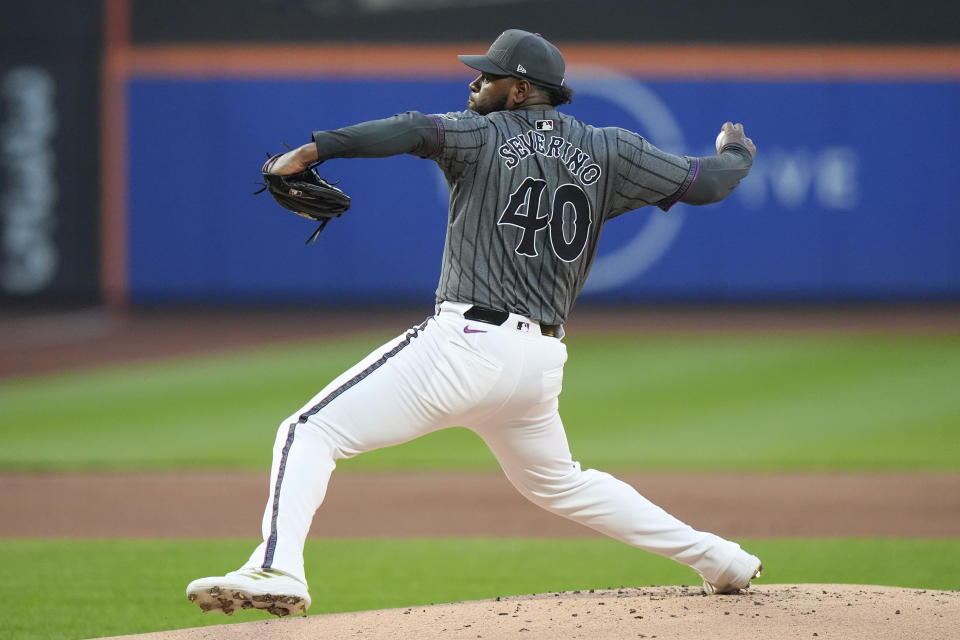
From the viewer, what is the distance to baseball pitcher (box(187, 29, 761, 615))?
3645 millimetres

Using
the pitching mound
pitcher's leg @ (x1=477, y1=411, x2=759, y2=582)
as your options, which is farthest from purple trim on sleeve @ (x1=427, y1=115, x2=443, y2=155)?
the pitching mound

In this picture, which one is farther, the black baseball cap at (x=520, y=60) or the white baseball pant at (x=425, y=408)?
the black baseball cap at (x=520, y=60)

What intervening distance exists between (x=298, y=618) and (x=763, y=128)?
14391mm

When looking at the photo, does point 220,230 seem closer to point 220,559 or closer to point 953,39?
point 953,39

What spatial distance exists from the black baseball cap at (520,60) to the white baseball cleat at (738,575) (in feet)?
5.57

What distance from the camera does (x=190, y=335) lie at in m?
15.9

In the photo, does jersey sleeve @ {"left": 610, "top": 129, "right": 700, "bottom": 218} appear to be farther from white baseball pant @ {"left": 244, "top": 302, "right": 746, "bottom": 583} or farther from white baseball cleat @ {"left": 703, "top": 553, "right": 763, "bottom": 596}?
white baseball cleat @ {"left": 703, "top": 553, "right": 763, "bottom": 596}

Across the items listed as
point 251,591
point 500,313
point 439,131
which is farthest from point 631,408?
point 251,591

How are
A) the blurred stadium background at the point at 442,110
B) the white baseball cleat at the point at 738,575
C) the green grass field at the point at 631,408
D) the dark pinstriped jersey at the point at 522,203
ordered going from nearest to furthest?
the dark pinstriped jersey at the point at 522,203 < the white baseball cleat at the point at 738,575 < the green grass field at the point at 631,408 < the blurred stadium background at the point at 442,110

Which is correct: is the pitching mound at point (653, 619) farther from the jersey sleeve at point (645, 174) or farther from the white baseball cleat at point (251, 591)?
the jersey sleeve at point (645, 174)

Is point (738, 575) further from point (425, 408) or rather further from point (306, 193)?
point (306, 193)

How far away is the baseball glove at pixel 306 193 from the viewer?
372cm

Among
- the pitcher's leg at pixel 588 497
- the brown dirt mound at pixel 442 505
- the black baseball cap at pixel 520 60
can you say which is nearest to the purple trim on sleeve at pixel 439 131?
the black baseball cap at pixel 520 60

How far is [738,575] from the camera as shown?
4.31 metres
